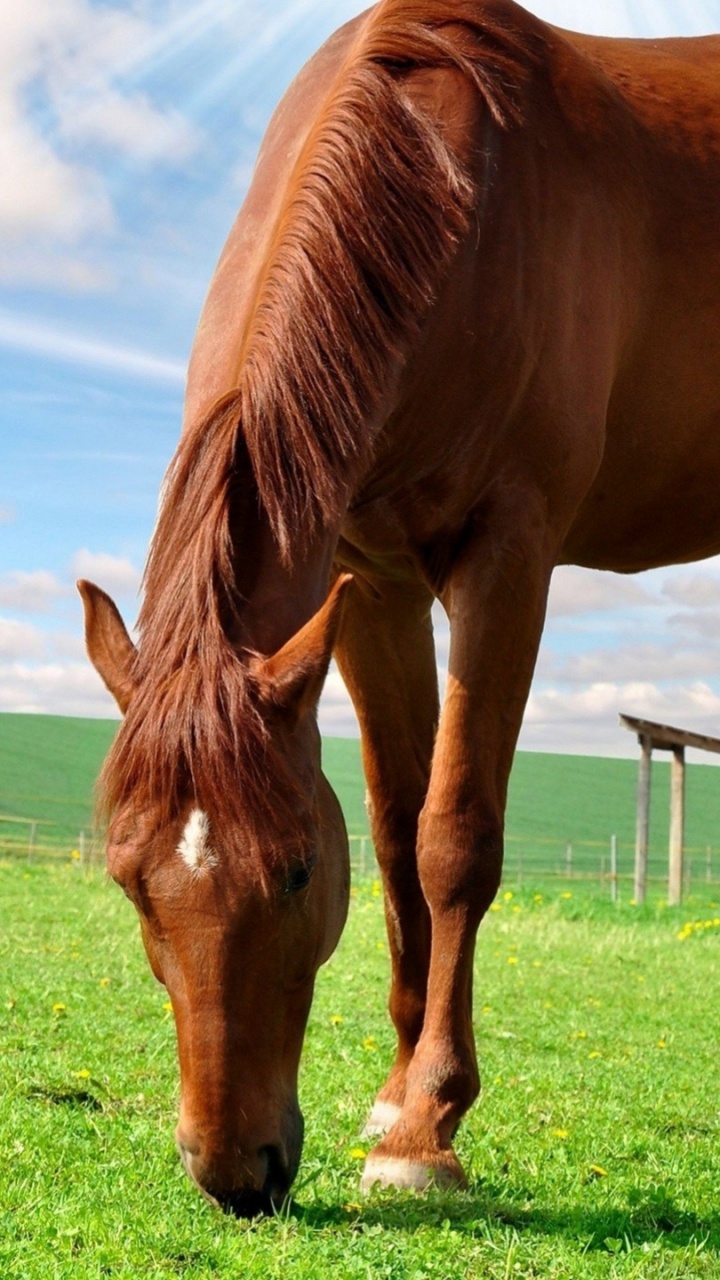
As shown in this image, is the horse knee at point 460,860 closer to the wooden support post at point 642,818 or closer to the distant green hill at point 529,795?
the wooden support post at point 642,818

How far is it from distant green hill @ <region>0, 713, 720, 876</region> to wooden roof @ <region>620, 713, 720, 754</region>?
13.5 m

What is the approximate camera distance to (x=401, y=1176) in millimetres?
3748

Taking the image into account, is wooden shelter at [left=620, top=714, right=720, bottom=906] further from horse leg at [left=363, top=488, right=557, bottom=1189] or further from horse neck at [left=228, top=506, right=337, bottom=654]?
horse neck at [left=228, top=506, right=337, bottom=654]

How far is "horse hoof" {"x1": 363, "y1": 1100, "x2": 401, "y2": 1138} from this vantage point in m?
4.53

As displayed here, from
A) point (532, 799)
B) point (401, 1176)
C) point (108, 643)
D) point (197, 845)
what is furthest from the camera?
point (532, 799)

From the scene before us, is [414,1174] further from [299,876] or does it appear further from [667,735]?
[667,735]

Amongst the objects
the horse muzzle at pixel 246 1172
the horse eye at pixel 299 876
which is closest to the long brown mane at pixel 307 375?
the horse eye at pixel 299 876

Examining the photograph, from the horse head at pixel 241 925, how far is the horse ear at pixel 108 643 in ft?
0.05

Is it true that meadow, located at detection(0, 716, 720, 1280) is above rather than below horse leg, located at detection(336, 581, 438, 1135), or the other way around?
below

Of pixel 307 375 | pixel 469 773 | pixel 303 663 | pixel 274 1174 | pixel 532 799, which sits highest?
pixel 532 799

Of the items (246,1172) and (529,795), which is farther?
(529,795)

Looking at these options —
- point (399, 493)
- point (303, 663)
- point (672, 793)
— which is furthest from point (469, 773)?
point (672, 793)

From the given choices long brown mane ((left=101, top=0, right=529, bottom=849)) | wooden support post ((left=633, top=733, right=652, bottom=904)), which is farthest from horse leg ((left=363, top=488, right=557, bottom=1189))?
wooden support post ((left=633, top=733, right=652, bottom=904))

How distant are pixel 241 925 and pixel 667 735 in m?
15.9
